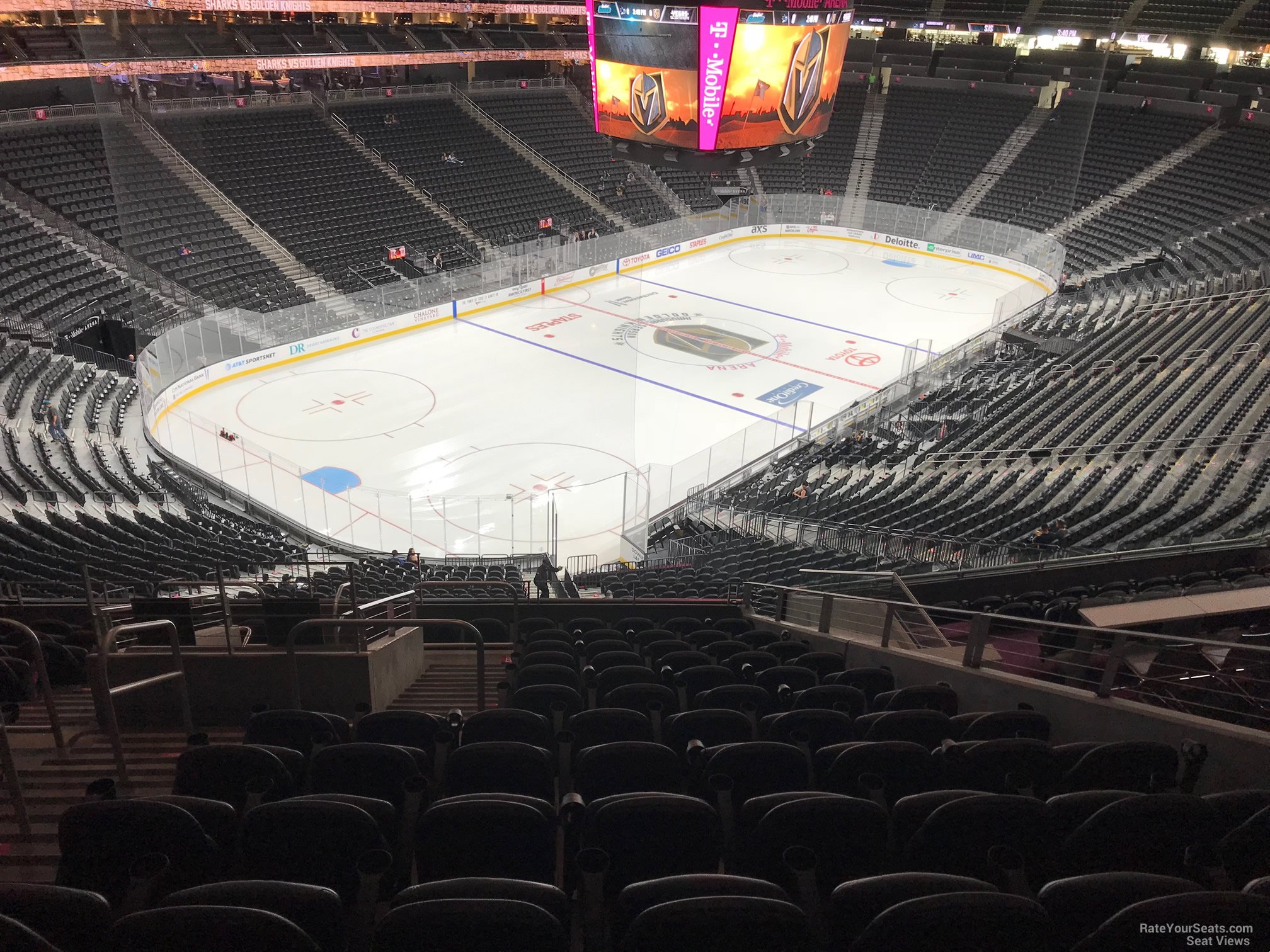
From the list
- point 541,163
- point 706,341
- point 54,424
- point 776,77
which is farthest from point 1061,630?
point 541,163

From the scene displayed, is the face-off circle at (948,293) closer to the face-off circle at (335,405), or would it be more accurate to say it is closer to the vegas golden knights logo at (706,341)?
→ the vegas golden knights logo at (706,341)

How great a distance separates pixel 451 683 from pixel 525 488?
447 inches

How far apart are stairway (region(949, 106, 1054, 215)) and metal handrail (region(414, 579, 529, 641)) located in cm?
3441

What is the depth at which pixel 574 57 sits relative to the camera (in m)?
41.5

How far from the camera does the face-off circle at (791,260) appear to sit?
35844mm

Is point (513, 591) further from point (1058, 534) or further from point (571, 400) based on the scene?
point (571, 400)

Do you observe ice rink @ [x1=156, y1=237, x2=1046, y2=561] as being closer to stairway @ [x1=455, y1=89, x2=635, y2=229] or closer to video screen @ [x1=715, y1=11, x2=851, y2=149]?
stairway @ [x1=455, y1=89, x2=635, y2=229]

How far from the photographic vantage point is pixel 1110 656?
521cm

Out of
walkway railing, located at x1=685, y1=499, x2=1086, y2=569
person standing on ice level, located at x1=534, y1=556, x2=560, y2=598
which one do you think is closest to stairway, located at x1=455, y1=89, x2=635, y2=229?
walkway railing, located at x1=685, y1=499, x2=1086, y2=569

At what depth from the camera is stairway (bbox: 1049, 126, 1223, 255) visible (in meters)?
36.3

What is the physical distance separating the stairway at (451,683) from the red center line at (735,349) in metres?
18.2

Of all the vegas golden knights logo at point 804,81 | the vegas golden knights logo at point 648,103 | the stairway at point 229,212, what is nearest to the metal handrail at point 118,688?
the vegas golden knights logo at point 648,103

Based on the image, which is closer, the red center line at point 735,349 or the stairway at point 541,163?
the red center line at point 735,349

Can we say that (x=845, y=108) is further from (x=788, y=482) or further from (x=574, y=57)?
(x=788, y=482)
